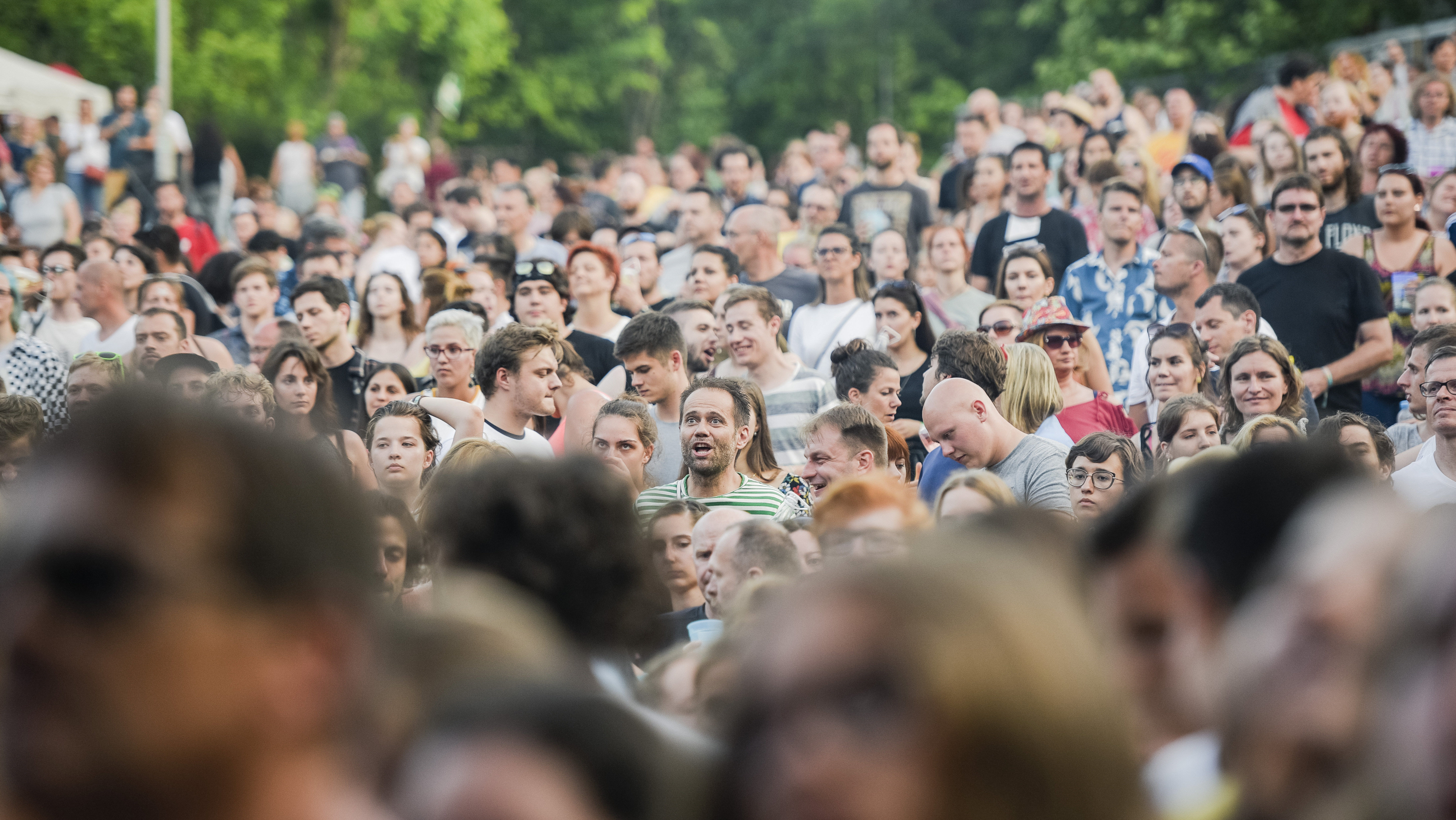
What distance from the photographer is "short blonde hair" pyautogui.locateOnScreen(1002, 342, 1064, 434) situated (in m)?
7.15

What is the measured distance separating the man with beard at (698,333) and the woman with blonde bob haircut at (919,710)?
7.51 metres

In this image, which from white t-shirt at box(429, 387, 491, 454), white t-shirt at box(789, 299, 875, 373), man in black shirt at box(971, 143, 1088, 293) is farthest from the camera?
man in black shirt at box(971, 143, 1088, 293)

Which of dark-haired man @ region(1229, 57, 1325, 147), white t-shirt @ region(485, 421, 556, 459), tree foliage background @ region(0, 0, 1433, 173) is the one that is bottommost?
white t-shirt @ region(485, 421, 556, 459)

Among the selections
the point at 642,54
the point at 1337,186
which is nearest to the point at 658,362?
the point at 1337,186

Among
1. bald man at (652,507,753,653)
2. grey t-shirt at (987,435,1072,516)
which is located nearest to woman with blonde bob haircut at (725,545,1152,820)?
bald man at (652,507,753,653)

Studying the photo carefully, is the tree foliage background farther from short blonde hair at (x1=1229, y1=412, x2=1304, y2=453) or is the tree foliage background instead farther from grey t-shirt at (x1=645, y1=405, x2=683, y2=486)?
short blonde hair at (x1=1229, y1=412, x2=1304, y2=453)

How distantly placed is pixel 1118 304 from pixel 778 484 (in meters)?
3.13

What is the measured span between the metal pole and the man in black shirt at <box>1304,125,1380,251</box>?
14.6m

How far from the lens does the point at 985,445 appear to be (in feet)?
19.8

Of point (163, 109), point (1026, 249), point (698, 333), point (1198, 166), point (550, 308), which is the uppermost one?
point (163, 109)

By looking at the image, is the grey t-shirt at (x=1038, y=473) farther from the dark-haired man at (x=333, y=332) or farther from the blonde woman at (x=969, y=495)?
the dark-haired man at (x=333, y=332)

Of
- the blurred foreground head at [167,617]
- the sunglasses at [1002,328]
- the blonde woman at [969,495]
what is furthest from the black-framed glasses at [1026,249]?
the blurred foreground head at [167,617]

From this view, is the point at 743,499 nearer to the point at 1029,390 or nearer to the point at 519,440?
the point at 519,440

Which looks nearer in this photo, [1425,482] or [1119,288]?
[1425,482]
